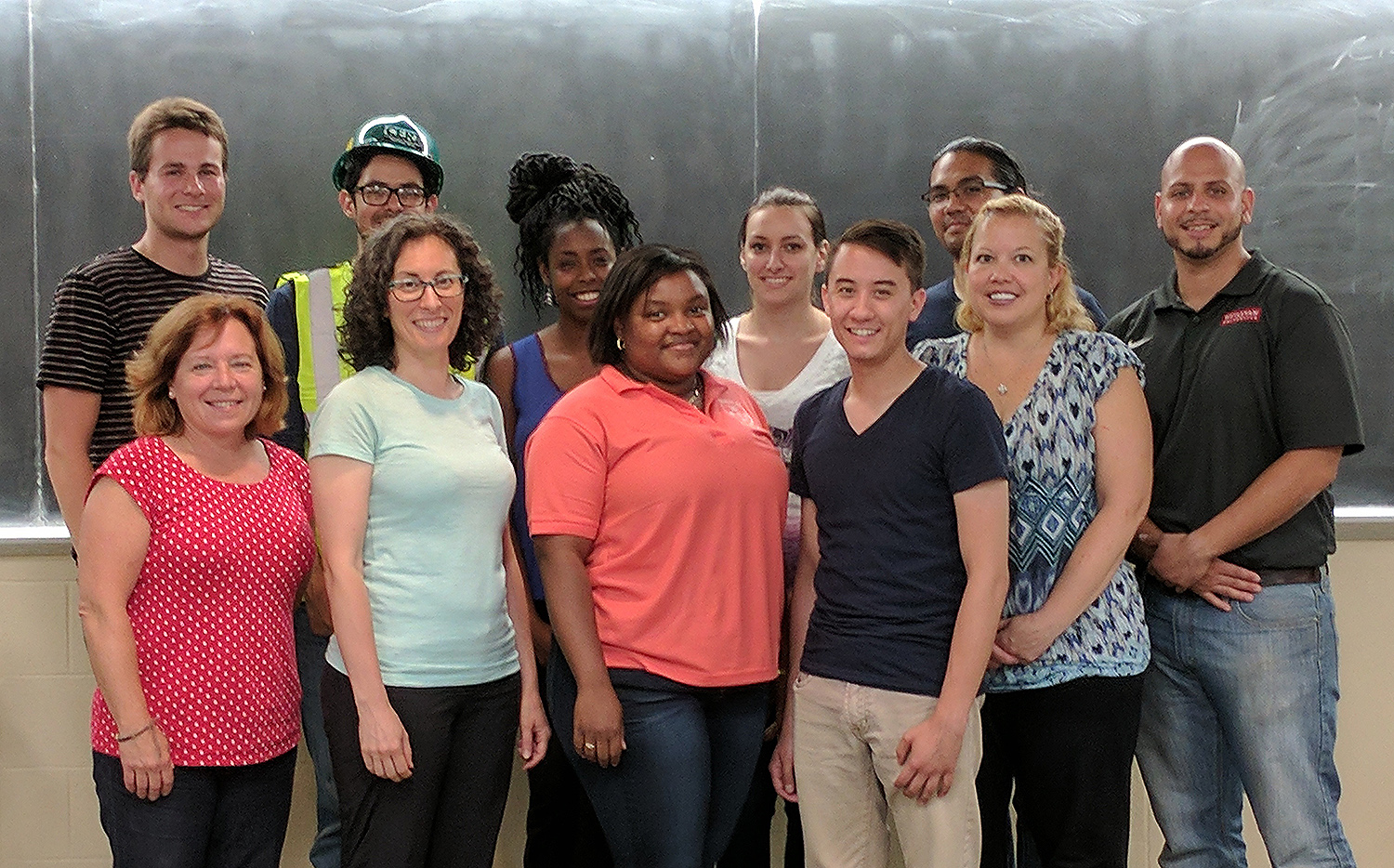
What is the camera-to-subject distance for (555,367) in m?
2.90

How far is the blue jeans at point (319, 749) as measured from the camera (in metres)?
2.89

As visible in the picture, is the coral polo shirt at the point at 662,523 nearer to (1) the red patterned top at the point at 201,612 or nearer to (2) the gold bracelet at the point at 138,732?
(1) the red patterned top at the point at 201,612

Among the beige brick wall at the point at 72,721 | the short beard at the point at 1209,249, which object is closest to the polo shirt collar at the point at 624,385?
the short beard at the point at 1209,249

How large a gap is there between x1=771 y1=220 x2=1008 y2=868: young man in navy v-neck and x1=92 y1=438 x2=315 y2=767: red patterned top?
0.92 m

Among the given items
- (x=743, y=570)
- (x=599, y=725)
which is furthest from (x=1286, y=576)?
(x=599, y=725)

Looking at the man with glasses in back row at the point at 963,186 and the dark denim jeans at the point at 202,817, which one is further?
the man with glasses in back row at the point at 963,186

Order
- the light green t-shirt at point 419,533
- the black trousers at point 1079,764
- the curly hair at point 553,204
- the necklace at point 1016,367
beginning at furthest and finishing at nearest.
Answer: the curly hair at point 553,204 < the necklace at point 1016,367 < the black trousers at point 1079,764 < the light green t-shirt at point 419,533

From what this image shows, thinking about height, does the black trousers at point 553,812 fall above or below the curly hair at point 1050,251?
below

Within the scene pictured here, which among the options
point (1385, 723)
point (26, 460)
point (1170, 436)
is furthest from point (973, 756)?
point (26, 460)

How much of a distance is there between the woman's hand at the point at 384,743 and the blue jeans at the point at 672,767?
32 cm

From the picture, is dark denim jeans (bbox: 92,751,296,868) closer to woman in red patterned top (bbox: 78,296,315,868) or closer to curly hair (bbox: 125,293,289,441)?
woman in red patterned top (bbox: 78,296,315,868)

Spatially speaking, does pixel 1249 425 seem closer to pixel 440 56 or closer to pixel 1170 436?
pixel 1170 436

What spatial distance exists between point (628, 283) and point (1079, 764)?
3.78 ft

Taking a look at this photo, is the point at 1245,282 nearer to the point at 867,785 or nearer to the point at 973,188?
the point at 973,188
